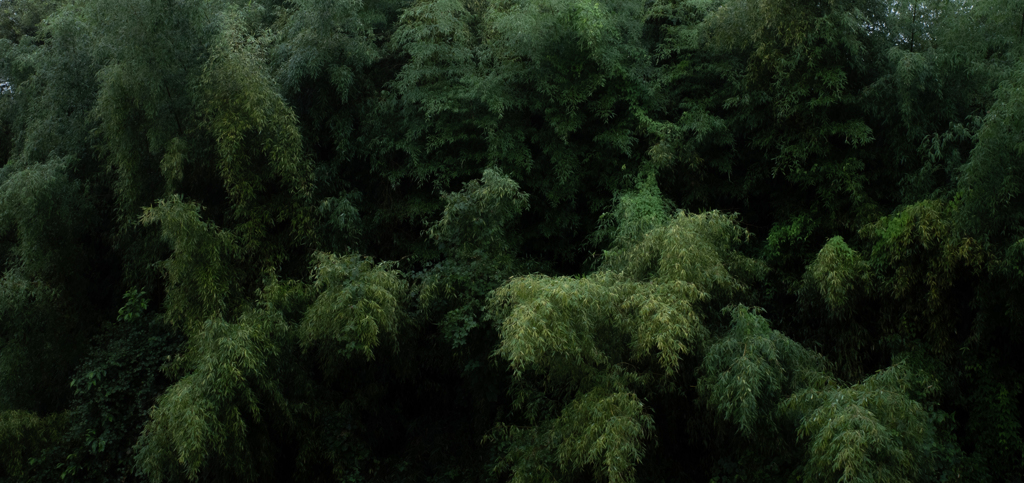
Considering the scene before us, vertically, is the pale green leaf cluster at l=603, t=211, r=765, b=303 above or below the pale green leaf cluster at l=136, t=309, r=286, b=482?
above

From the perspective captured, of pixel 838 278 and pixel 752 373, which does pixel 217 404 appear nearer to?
pixel 752 373

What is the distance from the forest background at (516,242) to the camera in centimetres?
692

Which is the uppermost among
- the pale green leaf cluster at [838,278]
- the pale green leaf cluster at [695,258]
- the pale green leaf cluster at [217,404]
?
the pale green leaf cluster at [695,258]

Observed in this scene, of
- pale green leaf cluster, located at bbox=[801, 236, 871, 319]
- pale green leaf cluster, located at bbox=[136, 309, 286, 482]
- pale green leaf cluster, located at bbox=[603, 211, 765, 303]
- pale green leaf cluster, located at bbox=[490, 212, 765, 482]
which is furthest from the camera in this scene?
pale green leaf cluster, located at bbox=[801, 236, 871, 319]

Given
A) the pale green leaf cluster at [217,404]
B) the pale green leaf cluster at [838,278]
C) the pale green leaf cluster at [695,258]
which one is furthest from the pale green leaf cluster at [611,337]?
the pale green leaf cluster at [217,404]

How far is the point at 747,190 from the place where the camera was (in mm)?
10023

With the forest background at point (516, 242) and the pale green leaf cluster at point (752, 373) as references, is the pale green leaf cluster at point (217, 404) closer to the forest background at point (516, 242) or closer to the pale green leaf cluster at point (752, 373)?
the forest background at point (516, 242)

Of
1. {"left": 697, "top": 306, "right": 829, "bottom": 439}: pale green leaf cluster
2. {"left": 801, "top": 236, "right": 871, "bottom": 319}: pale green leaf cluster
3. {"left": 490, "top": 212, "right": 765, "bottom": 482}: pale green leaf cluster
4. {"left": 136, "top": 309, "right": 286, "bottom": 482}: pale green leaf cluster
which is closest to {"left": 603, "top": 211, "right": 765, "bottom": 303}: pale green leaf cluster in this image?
{"left": 490, "top": 212, "right": 765, "bottom": 482}: pale green leaf cluster

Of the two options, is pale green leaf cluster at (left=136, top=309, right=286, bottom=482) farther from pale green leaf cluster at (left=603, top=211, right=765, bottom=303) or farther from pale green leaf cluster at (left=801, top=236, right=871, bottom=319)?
pale green leaf cluster at (left=801, top=236, right=871, bottom=319)

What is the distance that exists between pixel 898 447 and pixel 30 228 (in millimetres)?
10209

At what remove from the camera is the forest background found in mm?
6918

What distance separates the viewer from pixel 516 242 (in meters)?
9.85

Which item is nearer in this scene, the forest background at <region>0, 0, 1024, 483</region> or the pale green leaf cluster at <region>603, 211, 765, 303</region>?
the forest background at <region>0, 0, 1024, 483</region>

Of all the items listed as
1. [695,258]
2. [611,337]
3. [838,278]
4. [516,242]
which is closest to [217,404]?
[611,337]
